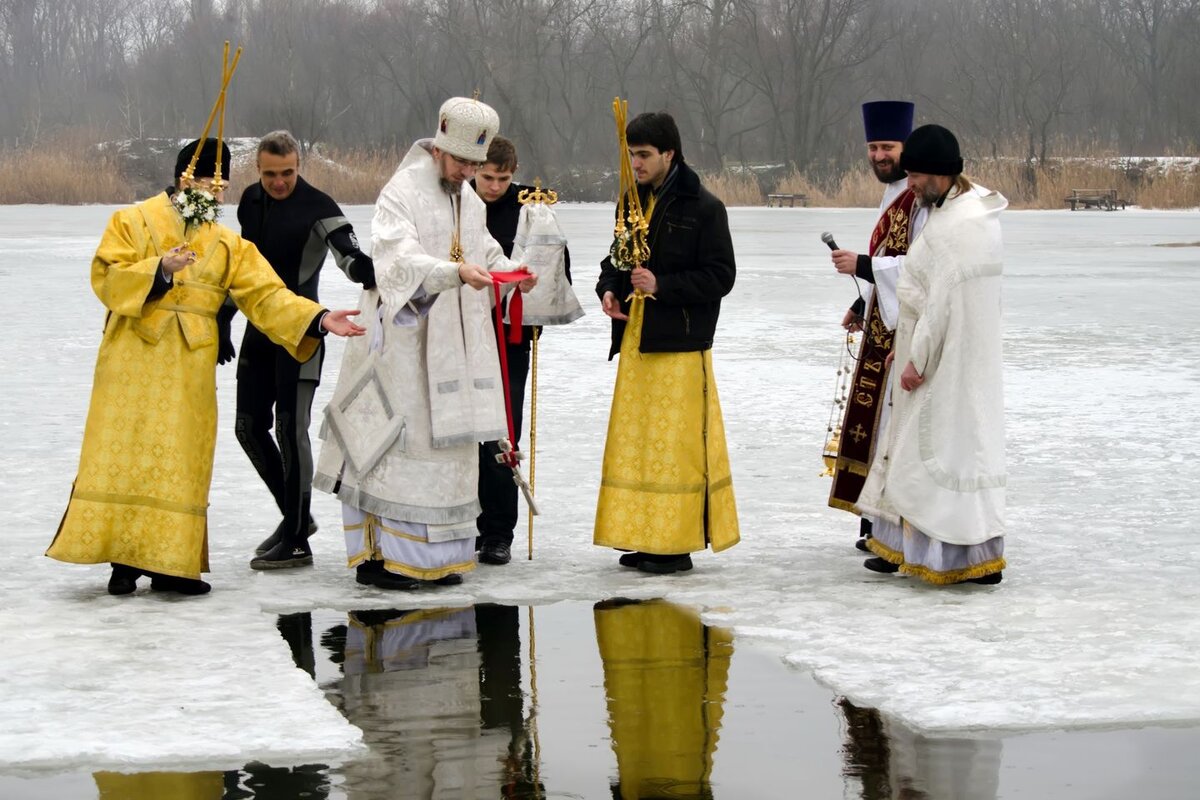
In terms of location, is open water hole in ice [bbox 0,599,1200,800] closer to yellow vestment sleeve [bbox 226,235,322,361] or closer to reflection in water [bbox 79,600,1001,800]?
reflection in water [bbox 79,600,1001,800]

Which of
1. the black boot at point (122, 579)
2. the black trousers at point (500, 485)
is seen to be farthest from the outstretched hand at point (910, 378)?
the black boot at point (122, 579)

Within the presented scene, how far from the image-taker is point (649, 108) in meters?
67.3

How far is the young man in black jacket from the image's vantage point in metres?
7.04

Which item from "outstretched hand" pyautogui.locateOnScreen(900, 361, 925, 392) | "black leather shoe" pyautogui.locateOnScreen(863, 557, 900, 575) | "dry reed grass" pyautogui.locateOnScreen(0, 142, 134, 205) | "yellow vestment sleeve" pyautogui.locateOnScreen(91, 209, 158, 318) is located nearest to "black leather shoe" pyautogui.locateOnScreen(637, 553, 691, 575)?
"black leather shoe" pyautogui.locateOnScreen(863, 557, 900, 575)

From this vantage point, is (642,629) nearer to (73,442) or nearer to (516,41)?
(73,442)

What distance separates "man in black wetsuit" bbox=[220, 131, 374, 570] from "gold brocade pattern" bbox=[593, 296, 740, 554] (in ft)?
3.94

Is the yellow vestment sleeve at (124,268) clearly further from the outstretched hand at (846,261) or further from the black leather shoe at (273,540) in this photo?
the outstretched hand at (846,261)

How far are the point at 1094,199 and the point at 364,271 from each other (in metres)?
35.3

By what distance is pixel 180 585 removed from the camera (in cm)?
662

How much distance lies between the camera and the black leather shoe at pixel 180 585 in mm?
6605

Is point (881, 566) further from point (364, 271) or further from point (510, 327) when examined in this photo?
point (364, 271)

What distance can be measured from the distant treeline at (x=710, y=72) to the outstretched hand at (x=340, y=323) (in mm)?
55224

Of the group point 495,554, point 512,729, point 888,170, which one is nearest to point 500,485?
point 495,554

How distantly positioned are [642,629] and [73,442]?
4.90 meters
